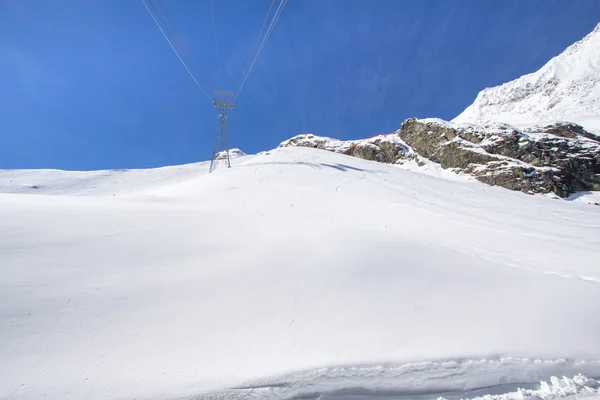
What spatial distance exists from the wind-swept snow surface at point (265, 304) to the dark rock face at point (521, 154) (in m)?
32.7

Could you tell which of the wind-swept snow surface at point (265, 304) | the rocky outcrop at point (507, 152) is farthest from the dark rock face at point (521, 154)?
the wind-swept snow surface at point (265, 304)

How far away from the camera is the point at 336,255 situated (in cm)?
427

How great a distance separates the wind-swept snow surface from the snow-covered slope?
8200 cm

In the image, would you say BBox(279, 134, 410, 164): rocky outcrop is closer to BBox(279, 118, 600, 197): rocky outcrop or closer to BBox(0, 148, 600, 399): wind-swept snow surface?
BBox(279, 118, 600, 197): rocky outcrop

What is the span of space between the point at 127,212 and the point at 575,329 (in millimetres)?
7298

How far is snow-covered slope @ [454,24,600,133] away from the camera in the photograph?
227 feet

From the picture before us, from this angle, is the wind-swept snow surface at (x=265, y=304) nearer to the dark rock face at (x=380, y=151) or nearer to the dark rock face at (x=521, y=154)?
the dark rock face at (x=521, y=154)

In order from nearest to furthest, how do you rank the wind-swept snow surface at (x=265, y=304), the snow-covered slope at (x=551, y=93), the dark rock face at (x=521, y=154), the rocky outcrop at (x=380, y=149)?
1. the wind-swept snow surface at (x=265, y=304)
2. the dark rock face at (x=521, y=154)
3. the rocky outcrop at (x=380, y=149)
4. the snow-covered slope at (x=551, y=93)

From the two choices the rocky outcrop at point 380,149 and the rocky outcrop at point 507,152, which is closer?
the rocky outcrop at point 507,152

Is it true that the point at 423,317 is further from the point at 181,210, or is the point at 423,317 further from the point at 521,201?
the point at 521,201

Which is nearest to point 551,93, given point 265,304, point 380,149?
point 380,149

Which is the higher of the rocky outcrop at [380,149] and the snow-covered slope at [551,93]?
the snow-covered slope at [551,93]

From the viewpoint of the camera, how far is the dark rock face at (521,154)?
3122 centimetres

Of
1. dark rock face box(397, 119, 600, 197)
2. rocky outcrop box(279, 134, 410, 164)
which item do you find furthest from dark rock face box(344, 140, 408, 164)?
dark rock face box(397, 119, 600, 197)
